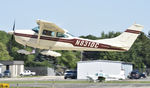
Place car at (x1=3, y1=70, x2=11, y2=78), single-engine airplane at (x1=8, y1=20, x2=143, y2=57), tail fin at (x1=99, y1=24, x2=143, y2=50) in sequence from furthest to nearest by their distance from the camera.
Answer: car at (x1=3, y1=70, x2=11, y2=78)
tail fin at (x1=99, y1=24, x2=143, y2=50)
single-engine airplane at (x1=8, y1=20, x2=143, y2=57)

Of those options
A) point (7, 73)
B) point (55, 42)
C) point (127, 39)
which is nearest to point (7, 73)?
point (7, 73)

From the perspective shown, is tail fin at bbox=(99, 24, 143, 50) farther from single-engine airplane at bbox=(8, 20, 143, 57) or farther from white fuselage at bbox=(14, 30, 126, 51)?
white fuselage at bbox=(14, 30, 126, 51)

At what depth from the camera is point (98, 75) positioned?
47.9 meters

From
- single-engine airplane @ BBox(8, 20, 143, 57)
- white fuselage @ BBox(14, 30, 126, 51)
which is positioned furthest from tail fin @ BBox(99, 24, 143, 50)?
white fuselage @ BBox(14, 30, 126, 51)

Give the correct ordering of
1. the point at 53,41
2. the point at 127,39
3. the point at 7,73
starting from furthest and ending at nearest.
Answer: the point at 7,73 → the point at 127,39 → the point at 53,41

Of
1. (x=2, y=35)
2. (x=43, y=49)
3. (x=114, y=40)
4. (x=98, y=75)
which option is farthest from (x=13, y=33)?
(x=2, y=35)

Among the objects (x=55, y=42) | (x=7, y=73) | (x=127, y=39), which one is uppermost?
(x=127, y=39)

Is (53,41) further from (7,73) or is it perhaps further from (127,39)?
(7,73)

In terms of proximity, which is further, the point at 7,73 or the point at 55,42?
the point at 7,73

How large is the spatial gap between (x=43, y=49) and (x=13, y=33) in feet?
9.44

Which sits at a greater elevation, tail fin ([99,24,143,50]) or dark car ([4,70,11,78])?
tail fin ([99,24,143,50])

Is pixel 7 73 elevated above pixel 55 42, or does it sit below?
below

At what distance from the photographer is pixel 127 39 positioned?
32125mm

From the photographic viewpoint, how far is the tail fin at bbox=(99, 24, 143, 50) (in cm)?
3172
